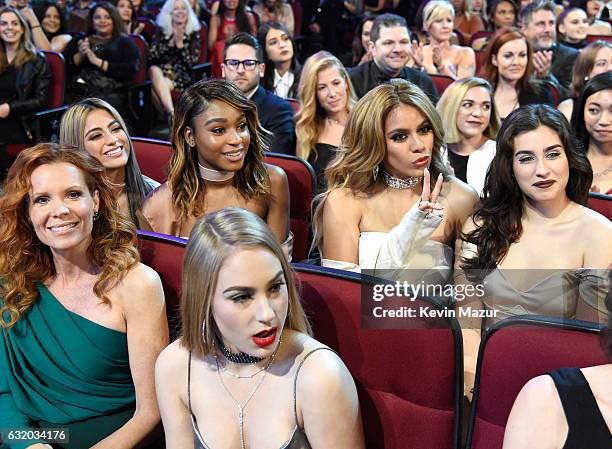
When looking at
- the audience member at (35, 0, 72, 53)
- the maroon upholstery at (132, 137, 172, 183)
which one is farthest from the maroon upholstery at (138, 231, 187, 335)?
the audience member at (35, 0, 72, 53)

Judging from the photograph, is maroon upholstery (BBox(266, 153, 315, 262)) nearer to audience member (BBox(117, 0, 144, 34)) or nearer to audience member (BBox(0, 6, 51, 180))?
audience member (BBox(0, 6, 51, 180))

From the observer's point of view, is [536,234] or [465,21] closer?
[536,234]

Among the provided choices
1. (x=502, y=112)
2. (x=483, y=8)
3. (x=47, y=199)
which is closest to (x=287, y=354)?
(x=47, y=199)

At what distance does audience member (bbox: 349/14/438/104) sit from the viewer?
163 inches

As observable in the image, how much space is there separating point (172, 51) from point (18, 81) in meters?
1.53

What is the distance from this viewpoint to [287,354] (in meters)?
1.55

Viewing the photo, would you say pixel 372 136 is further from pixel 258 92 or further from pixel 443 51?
pixel 443 51

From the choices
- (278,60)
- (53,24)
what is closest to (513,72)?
(278,60)

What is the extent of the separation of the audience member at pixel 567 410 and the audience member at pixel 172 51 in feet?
15.4

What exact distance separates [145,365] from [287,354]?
0.42 m

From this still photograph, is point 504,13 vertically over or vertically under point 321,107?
over

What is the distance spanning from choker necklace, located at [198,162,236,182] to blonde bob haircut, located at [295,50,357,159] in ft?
3.23

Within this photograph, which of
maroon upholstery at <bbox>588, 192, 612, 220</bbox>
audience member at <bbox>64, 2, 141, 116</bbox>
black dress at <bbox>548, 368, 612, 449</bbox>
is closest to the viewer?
black dress at <bbox>548, 368, 612, 449</bbox>

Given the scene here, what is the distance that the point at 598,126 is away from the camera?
2.87 meters
